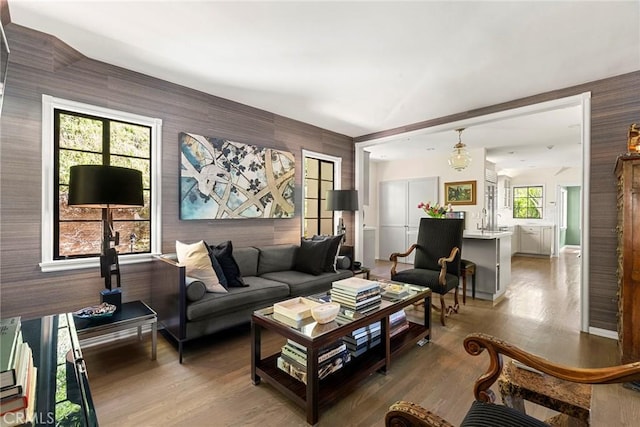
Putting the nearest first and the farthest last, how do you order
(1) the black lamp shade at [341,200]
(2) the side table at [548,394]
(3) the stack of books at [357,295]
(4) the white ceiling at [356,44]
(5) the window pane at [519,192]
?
(2) the side table at [548,394] < (4) the white ceiling at [356,44] < (3) the stack of books at [357,295] < (1) the black lamp shade at [341,200] < (5) the window pane at [519,192]

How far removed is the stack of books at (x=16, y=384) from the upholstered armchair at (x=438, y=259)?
9.78 feet

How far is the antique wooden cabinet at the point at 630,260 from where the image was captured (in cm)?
214

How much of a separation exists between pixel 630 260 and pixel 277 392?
9.10ft

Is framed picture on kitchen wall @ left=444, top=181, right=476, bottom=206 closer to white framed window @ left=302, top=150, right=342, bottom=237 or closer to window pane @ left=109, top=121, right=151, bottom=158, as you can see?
white framed window @ left=302, top=150, right=342, bottom=237

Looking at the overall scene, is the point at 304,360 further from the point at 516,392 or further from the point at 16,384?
the point at 16,384

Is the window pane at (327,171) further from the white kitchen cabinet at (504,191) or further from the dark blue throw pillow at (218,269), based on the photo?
the white kitchen cabinet at (504,191)

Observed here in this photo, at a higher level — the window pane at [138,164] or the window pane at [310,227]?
the window pane at [138,164]

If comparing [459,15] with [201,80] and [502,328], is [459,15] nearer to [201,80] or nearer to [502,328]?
[201,80]

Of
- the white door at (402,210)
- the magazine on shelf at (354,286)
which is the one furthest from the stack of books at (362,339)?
the white door at (402,210)

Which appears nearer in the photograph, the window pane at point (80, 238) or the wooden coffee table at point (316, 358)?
the wooden coffee table at point (316, 358)

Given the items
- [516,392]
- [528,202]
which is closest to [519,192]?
[528,202]

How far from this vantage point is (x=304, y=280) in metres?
3.22

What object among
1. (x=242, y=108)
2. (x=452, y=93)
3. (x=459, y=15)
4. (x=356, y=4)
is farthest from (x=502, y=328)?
(x=242, y=108)

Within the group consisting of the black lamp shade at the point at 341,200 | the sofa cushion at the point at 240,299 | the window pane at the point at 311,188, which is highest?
the window pane at the point at 311,188
